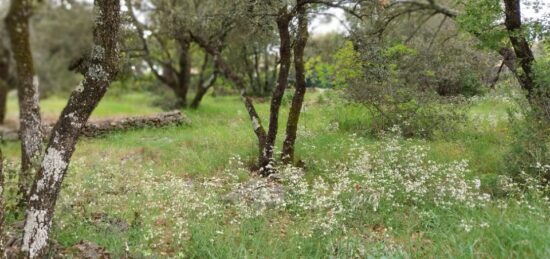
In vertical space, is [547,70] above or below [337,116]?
above

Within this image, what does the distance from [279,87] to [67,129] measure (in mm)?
4619

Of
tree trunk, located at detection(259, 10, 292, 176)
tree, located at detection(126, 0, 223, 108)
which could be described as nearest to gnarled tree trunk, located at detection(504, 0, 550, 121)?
tree trunk, located at detection(259, 10, 292, 176)

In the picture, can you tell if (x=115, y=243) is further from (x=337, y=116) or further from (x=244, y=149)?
(x=337, y=116)

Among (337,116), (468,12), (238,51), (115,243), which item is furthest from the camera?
(238,51)

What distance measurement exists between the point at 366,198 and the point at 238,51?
55.1 feet

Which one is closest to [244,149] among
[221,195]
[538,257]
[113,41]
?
[221,195]

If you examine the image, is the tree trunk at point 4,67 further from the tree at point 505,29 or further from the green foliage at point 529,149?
the tree at point 505,29

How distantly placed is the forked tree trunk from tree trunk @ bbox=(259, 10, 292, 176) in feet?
12.3

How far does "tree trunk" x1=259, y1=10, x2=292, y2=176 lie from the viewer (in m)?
8.55

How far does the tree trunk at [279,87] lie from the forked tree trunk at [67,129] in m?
3.75

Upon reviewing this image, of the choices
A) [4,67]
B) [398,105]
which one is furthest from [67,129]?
[398,105]

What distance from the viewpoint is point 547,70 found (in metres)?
7.43

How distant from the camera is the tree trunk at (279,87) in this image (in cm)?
855

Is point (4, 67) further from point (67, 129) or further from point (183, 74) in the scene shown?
point (183, 74)
